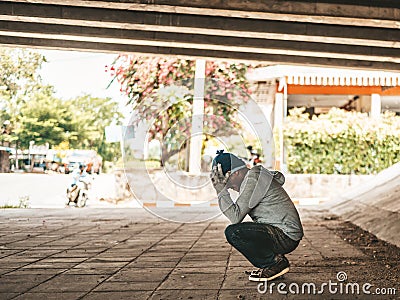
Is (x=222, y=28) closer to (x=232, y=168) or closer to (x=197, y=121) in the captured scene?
(x=232, y=168)

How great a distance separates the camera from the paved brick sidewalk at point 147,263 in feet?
16.4

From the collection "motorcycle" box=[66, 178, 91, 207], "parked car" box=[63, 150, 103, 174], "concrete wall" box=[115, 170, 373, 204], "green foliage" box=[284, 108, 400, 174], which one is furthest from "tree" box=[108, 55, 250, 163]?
"parked car" box=[63, 150, 103, 174]

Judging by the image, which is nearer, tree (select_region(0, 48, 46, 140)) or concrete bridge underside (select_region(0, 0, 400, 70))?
concrete bridge underside (select_region(0, 0, 400, 70))

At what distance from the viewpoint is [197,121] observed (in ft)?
63.1

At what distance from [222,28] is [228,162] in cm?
523

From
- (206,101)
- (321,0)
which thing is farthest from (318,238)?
(206,101)

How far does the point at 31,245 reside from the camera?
7.91m

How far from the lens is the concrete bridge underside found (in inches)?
349
